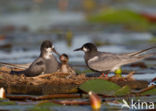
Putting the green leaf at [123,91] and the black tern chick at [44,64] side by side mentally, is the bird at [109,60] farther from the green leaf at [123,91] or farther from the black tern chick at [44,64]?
the green leaf at [123,91]

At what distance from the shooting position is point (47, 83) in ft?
26.6

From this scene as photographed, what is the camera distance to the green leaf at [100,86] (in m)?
7.55

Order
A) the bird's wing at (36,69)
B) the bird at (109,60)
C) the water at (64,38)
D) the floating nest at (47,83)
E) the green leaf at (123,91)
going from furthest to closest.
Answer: the water at (64,38), the bird at (109,60), the bird's wing at (36,69), the floating nest at (47,83), the green leaf at (123,91)

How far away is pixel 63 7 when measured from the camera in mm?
29297

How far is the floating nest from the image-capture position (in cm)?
785

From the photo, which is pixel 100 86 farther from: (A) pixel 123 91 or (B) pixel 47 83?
(B) pixel 47 83

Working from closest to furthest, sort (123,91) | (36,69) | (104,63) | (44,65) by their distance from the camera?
(123,91) < (36,69) < (44,65) < (104,63)

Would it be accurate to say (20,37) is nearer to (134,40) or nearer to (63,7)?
(134,40)

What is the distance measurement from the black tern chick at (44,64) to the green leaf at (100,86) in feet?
4.00

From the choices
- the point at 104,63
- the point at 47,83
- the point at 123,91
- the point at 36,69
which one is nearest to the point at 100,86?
the point at 123,91

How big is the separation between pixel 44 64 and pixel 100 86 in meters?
1.52

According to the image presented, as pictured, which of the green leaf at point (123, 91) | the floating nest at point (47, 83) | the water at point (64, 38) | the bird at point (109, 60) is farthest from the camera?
Answer: the water at point (64, 38)

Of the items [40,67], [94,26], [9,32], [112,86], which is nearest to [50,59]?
[40,67]

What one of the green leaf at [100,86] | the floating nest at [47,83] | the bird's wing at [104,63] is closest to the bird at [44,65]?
the floating nest at [47,83]
